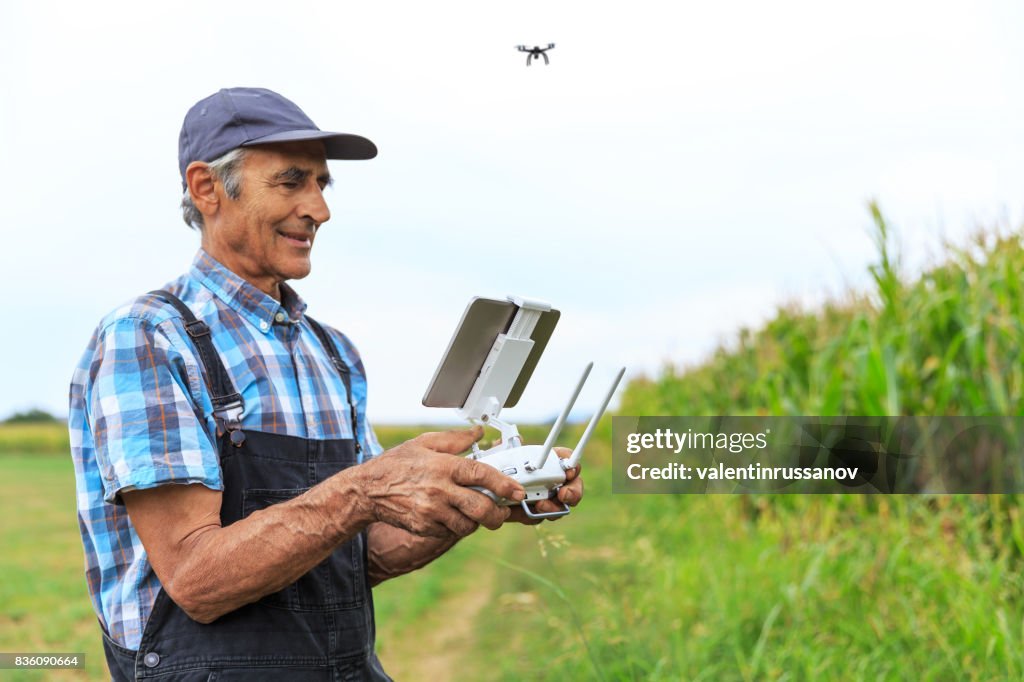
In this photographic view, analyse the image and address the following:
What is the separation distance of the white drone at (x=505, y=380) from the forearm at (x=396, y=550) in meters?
0.43

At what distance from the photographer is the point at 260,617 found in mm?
1822

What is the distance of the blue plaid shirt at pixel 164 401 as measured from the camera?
1.69 metres

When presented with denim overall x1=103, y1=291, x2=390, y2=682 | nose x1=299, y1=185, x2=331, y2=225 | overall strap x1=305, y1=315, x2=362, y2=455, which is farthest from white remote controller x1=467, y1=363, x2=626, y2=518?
nose x1=299, y1=185, x2=331, y2=225

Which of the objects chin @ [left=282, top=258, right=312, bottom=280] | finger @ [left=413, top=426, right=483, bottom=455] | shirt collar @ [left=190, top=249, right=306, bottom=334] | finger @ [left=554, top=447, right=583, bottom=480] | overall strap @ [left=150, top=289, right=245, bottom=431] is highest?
chin @ [left=282, top=258, right=312, bottom=280]

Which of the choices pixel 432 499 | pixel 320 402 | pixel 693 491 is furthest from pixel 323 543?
pixel 693 491

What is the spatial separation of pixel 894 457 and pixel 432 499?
3871mm

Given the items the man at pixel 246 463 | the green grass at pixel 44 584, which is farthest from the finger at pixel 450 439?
the green grass at pixel 44 584

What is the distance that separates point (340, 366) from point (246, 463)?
45 cm

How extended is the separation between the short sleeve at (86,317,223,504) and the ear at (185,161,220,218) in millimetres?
359

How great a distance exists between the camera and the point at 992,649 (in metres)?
3.22

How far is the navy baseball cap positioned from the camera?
197 centimetres

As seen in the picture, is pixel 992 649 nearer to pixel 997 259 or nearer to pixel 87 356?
pixel 997 259

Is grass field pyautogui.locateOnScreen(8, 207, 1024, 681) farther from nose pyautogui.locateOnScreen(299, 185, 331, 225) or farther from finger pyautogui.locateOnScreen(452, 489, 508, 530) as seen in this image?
nose pyautogui.locateOnScreen(299, 185, 331, 225)

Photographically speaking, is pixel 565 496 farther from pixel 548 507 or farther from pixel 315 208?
pixel 315 208
